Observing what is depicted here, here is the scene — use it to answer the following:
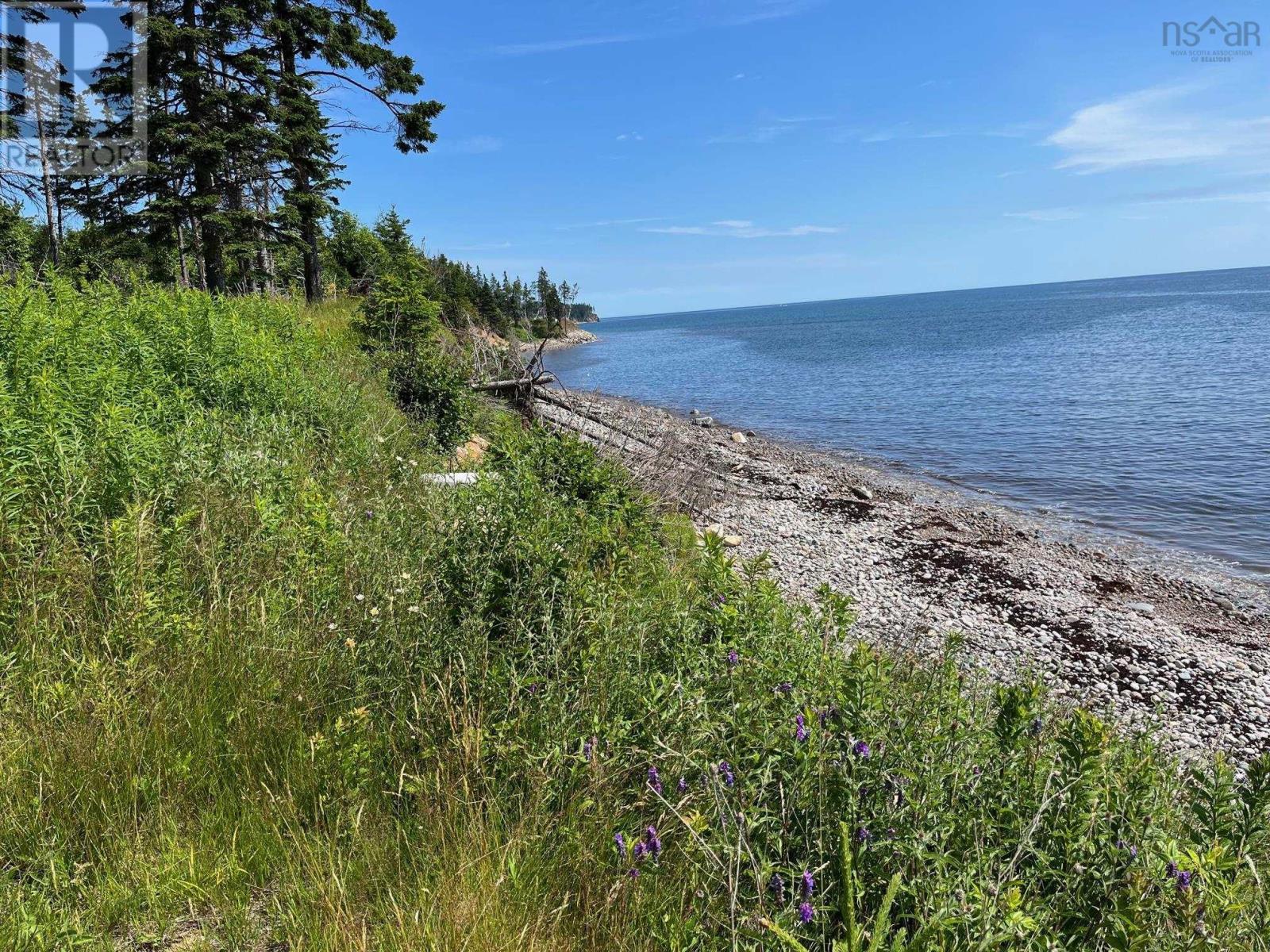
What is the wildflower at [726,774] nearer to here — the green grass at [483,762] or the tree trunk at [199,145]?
the green grass at [483,762]

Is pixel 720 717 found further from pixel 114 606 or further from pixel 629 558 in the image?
pixel 114 606

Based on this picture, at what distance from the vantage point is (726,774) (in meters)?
2.71

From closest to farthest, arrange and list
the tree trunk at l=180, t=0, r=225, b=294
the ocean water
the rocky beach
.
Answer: the rocky beach, the ocean water, the tree trunk at l=180, t=0, r=225, b=294

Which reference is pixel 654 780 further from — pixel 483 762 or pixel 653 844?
pixel 483 762

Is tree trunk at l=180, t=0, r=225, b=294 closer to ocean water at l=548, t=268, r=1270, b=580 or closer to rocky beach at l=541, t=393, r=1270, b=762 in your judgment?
rocky beach at l=541, t=393, r=1270, b=762

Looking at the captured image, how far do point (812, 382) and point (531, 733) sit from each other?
45371mm

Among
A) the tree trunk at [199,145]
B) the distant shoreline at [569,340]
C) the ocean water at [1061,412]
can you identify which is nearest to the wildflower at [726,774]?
the ocean water at [1061,412]

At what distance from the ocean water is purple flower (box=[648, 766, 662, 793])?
1494 centimetres

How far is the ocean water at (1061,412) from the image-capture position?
1600 cm

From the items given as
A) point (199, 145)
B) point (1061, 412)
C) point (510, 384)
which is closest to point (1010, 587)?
point (510, 384)

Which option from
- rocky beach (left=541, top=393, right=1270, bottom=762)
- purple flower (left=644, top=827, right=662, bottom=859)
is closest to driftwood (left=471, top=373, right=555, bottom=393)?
rocky beach (left=541, top=393, right=1270, bottom=762)

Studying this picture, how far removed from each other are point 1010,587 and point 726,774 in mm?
11513

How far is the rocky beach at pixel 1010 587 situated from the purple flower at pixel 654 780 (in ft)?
10.7

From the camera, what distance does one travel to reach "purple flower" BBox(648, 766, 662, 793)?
273 cm
